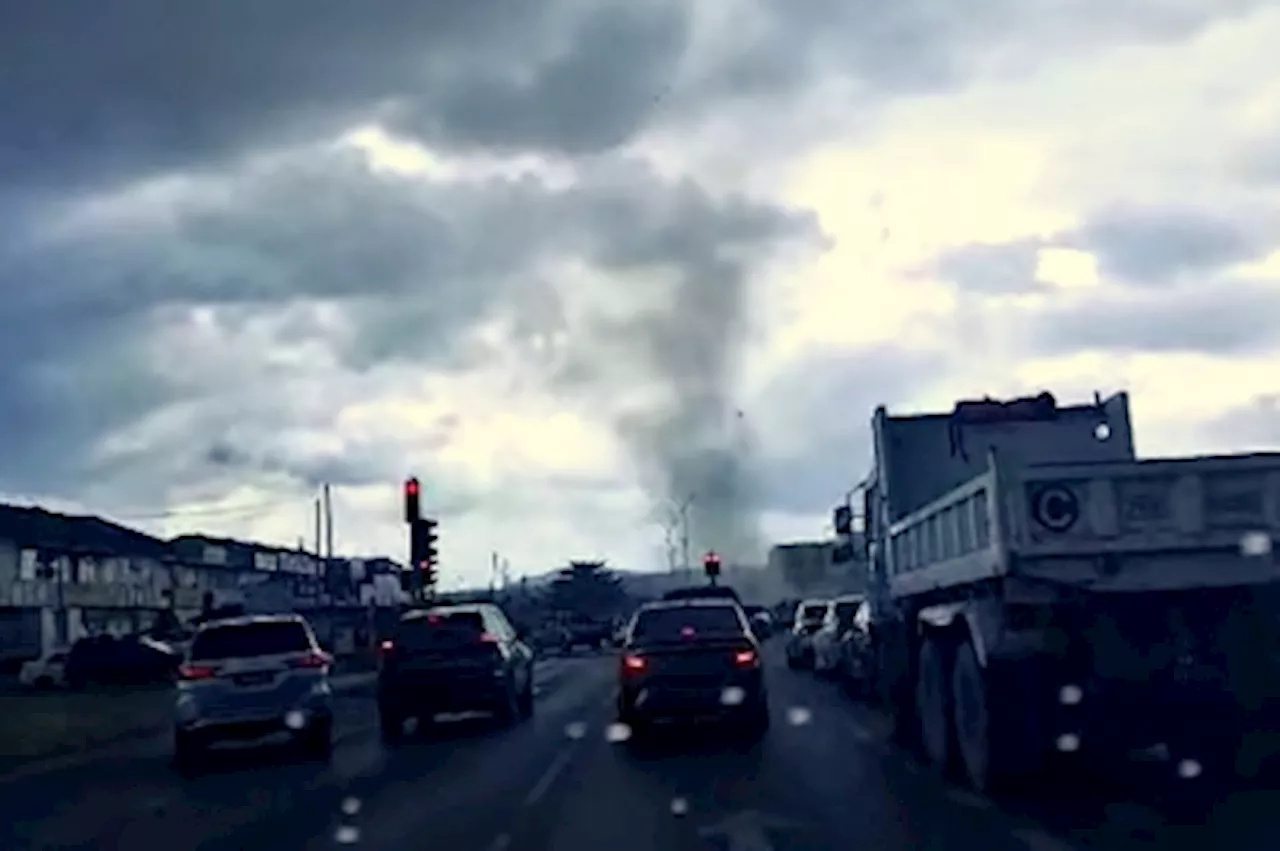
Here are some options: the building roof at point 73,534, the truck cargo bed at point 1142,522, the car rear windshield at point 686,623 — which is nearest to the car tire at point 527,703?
the car rear windshield at point 686,623

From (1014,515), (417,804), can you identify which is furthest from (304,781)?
(1014,515)

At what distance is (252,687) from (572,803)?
363 inches

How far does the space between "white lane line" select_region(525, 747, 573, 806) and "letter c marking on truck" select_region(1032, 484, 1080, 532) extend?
5.65 meters

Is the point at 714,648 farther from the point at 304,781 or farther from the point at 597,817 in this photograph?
the point at 597,817

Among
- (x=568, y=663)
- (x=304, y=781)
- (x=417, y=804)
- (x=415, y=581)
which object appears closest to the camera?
(x=417, y=804)

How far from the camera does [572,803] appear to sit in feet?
63.9

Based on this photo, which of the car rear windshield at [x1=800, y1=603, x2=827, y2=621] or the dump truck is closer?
the dump truck

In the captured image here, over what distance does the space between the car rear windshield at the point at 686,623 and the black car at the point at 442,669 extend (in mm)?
4798

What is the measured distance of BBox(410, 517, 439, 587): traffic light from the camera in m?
42.2

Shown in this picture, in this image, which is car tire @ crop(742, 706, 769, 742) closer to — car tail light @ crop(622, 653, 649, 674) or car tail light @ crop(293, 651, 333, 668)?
car tail light @ crop(622, 653, 649, 674)

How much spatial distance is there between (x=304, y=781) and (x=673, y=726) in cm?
703

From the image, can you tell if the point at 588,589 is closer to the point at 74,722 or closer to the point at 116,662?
the point at 116,662

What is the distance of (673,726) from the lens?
29703 millimetres

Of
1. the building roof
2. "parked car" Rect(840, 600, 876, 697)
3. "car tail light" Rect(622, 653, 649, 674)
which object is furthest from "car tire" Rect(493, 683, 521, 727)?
the building roof
